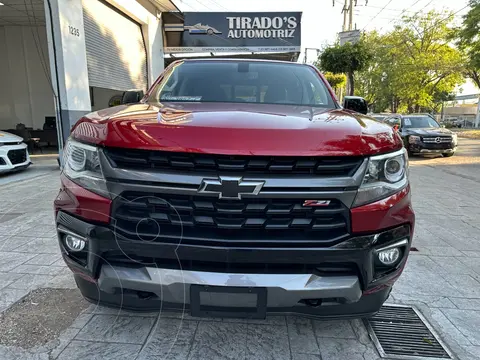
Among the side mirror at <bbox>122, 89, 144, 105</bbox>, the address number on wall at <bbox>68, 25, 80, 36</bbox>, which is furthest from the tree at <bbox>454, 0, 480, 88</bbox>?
the side mirror at <bbox>122, 89, 144, 105</bbox>

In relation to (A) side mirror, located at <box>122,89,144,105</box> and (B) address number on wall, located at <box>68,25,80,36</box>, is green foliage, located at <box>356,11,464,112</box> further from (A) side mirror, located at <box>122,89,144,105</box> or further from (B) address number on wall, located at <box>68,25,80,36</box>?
(A) side mirror, located at <box>122,89,144,105</box>

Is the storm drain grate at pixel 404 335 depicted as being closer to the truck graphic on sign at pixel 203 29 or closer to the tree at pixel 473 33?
the truck graphic on sign at pixel 203 29

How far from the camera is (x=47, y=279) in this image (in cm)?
288

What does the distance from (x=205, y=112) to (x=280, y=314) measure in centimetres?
114

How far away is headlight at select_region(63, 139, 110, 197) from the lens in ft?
5.48

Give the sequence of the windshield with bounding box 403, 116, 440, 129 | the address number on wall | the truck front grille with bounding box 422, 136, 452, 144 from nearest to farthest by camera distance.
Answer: the address number on wall < the truck front grille with bounding box 422, 136, 452, 144 < the windshield with bounding box 403, 116, 440, 129

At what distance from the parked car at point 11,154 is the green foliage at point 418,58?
26489 millimetres

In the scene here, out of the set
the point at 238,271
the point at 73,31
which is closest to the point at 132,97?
the point at 238,271

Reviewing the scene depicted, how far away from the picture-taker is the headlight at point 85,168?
5.48 feet

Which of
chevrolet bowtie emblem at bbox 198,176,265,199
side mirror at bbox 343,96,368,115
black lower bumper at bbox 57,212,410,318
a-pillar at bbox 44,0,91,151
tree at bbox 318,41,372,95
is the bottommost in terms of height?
black lower bumper at bbox 57,212,410,318

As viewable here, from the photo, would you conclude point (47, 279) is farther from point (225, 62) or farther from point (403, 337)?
point (403, 337)

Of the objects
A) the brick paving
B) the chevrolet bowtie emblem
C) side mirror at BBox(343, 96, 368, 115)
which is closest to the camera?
the chevrolet bowtie emblem

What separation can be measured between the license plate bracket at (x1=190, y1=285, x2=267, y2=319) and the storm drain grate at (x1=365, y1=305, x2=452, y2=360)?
957mm

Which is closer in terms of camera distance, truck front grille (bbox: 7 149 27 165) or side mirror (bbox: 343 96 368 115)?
side mirror (bbox: 343 96 368 115)
